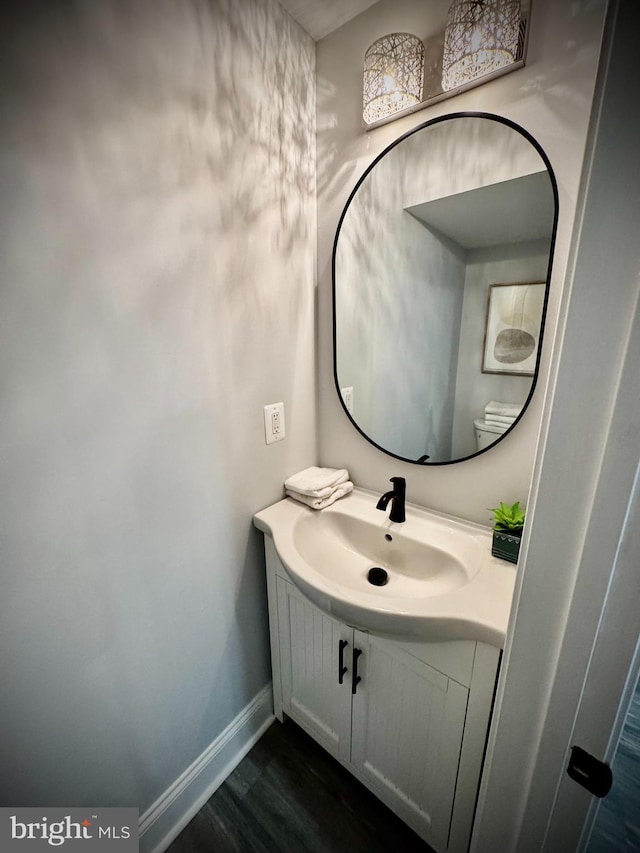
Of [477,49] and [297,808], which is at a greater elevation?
[477,49]

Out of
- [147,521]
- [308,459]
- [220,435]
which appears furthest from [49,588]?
[308,459]

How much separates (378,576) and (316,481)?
0.38m

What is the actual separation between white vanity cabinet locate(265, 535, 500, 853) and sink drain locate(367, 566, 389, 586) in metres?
0.16

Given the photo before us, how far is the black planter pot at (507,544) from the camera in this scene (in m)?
0.85

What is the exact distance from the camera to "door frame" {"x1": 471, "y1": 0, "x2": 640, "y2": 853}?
0.31 meters

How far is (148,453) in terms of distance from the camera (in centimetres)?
82

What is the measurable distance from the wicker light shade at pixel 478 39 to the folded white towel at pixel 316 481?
1165 millimetres

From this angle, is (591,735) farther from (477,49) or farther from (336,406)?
(477,49)

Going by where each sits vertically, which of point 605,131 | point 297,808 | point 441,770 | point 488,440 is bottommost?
point 297,808

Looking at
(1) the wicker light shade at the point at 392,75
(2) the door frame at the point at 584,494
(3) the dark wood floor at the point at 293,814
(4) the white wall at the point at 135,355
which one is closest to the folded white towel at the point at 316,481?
(4) the white wall at the point at 135,355

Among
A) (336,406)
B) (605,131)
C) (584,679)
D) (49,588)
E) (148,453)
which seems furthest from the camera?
(336,406)

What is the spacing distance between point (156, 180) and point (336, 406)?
0.84 metres

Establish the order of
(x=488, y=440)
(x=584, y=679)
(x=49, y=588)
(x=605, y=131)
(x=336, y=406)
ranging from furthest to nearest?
1. (x=336, y=406)
2. (x=488, y=440)
3. (x=49, y=588)
4. (x=584, y=679)
5. (x=605, y=131)

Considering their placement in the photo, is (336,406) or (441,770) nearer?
(441,770)
